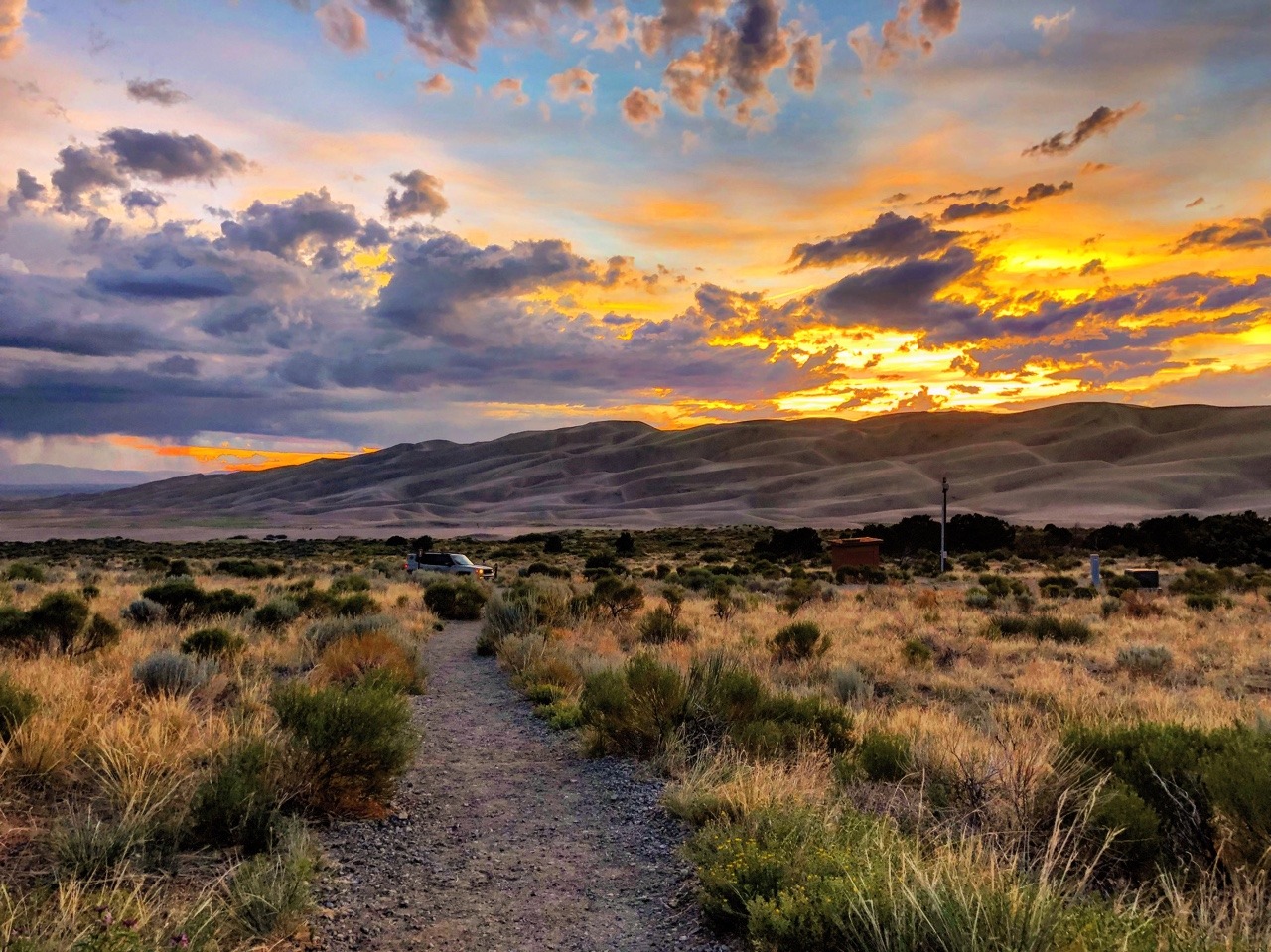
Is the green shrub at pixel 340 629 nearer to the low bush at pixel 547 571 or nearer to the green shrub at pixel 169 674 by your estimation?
the green shrub at pixel 169 674

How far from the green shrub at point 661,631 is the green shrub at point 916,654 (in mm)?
4340

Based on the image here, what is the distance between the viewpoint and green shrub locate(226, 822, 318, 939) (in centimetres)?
436

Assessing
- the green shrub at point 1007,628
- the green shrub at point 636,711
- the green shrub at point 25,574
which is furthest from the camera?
the green shrub at point 25,574

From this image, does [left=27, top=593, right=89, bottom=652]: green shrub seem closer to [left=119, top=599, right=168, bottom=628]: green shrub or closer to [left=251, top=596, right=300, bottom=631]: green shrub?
[left=119, top=599, right=168, bottom=628]: green shrub

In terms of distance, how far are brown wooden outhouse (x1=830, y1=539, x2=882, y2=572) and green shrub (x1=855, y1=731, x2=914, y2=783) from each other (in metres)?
34.4

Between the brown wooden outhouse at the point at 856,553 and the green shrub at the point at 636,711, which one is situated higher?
the green shrub at the point at 636,711

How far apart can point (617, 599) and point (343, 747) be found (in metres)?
14.9

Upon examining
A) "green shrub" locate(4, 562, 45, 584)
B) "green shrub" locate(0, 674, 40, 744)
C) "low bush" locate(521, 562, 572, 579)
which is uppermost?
"green shrub" locate(0, 674, 40, 744)

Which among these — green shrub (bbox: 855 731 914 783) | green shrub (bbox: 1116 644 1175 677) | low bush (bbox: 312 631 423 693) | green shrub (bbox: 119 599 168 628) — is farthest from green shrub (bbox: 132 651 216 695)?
green shrub (bbox: 1116 644 1175 677)

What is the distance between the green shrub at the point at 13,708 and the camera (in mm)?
6328

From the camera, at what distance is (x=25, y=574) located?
28.0m

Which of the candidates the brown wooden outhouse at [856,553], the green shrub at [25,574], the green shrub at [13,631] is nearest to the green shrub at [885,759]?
the green shrub at [13,631]

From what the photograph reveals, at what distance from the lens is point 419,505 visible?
6481 inches

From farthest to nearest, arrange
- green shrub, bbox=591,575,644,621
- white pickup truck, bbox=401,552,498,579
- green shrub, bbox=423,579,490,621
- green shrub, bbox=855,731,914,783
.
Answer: white pickup truck, bbox=401,552,498,579
green shrub, bbox=423,579,490,621
green shrub, bbox=591,575,644,621
green shrub, bbox=855,731,914,783
